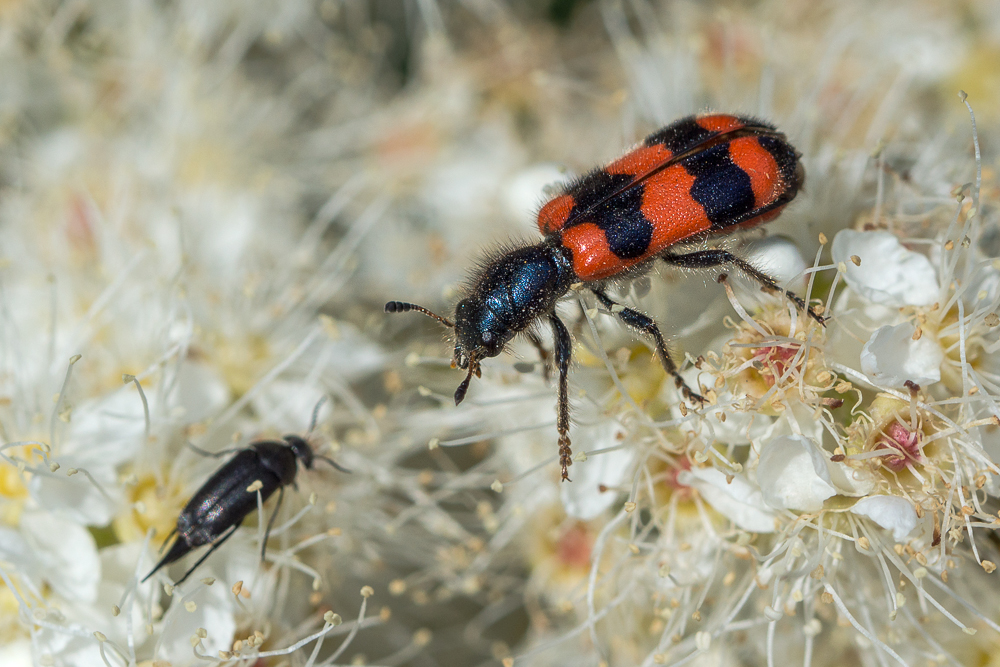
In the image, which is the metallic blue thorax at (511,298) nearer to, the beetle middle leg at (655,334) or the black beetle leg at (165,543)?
the beetle middle leg at (655,334)

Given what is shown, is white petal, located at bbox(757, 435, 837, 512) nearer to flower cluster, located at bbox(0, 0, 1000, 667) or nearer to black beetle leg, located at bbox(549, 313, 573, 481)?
flower cluster, located at bbox(0, 0, 1000, 667)

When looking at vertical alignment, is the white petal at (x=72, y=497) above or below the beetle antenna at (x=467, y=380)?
above

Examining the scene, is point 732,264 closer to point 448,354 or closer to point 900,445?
point 900,445

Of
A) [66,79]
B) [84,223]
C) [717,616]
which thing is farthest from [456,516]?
[66,79]

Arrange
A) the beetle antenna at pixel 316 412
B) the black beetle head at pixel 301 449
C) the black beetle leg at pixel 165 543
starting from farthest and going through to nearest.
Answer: the beetle antenna at pixel 316 412, the black beetle head at pixel 301 449, the black beetle leg at pixel 165 543

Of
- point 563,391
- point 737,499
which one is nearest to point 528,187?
point 563,391

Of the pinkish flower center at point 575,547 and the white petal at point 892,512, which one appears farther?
the pinkish flower center at point 575,547

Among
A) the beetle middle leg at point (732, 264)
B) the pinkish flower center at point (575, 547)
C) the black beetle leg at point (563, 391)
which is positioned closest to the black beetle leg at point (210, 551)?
the black beetle leg at point (563, 391)

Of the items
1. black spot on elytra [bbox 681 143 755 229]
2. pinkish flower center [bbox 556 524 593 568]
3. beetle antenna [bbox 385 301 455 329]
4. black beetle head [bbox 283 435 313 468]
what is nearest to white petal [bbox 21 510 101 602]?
black beetle head [bbox 283 435 313 468]
